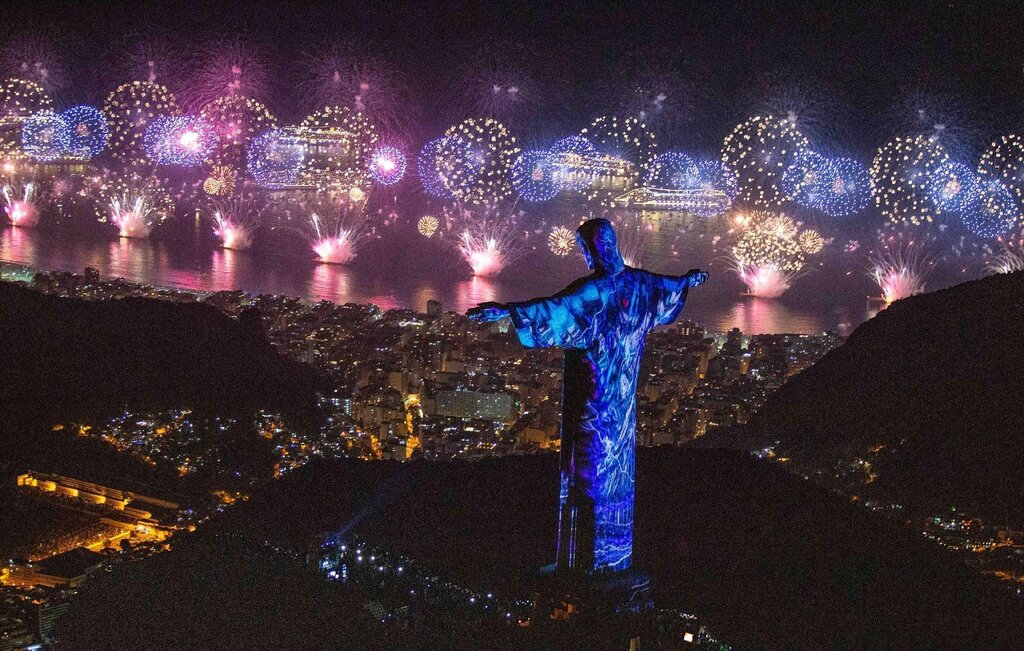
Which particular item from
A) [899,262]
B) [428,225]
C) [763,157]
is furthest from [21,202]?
[899,262]

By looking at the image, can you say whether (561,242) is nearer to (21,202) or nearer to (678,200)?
(678,200)

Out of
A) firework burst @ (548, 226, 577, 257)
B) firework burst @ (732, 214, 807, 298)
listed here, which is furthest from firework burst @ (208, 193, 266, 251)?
firework burst @ (732, 214, 807, 298)

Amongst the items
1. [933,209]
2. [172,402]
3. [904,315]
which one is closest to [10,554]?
Answer: [172,402]

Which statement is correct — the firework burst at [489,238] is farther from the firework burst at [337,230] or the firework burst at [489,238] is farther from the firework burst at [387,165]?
the firework burst at [337,230]

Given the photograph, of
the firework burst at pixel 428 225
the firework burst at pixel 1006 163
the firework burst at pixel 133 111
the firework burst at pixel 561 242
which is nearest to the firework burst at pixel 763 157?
the firework burst at pixel 1006 163

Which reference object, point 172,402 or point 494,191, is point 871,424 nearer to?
point 172,402

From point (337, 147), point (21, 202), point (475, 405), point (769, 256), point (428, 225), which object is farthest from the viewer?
point (21, 202)
